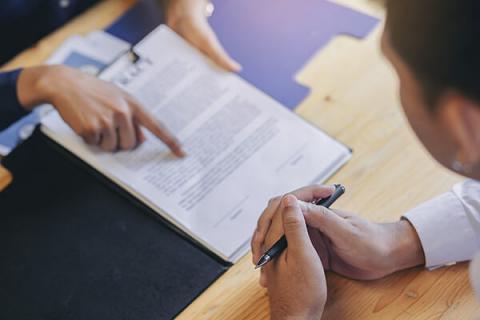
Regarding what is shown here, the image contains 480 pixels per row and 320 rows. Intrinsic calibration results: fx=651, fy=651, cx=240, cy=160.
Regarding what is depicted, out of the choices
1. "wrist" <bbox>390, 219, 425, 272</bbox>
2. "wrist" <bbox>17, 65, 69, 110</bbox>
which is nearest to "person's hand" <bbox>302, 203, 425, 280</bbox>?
"wrist" <bbox>390, 219, 425, 272</bbox>

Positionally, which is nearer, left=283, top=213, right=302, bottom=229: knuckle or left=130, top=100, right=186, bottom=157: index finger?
left=283, top=213, right=302, bottom=229: knuckle

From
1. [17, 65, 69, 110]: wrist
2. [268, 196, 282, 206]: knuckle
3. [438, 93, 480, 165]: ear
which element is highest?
[438, 93, 480, 165]: ear

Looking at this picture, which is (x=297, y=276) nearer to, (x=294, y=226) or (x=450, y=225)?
(x=294, y=226)

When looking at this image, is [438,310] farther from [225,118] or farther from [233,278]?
[225,118]

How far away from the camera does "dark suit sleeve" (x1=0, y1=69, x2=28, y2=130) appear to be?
44.6 inches

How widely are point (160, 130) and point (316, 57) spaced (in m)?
0.32

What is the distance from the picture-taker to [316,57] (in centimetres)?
118

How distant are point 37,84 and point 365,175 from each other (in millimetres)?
571

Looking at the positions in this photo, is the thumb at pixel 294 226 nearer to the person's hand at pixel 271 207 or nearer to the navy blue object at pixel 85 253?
the person's hand at pixel 271 207

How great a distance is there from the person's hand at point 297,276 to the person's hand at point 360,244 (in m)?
0.03

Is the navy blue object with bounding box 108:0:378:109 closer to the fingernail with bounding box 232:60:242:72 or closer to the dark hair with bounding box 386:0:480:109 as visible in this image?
the fingernail with bounding box 232:60:242:72

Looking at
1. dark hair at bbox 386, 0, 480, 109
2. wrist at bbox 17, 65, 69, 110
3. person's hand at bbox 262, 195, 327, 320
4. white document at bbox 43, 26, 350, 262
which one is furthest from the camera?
wrist at bbox 17, 65, 69, 110

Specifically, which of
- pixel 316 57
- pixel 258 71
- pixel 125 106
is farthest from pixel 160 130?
pixel 316 57

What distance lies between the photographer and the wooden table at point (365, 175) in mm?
887
